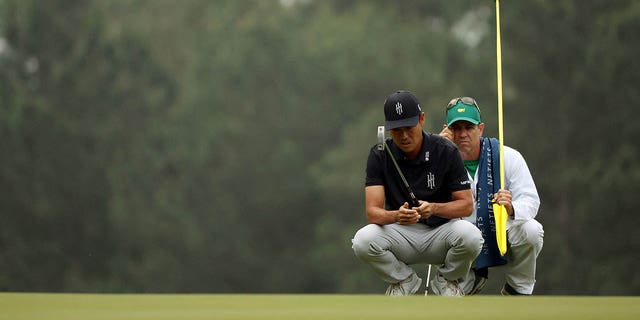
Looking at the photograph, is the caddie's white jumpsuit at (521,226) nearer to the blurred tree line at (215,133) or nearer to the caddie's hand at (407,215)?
the caddie's hand at (407,215)

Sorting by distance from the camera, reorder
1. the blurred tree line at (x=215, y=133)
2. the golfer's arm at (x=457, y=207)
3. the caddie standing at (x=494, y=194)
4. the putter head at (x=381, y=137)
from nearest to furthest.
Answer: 1. the putter head at (x=381, y=137)
2. the golfer's arm at (x=457, y=207)
3. the caddie standing at (x=494, y=194)
4. the blurred tree line at (x=215, y=133)

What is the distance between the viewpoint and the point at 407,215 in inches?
221

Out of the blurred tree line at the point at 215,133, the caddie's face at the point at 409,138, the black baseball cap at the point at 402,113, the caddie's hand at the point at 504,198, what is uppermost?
the black baseball cap at the point at 402,113

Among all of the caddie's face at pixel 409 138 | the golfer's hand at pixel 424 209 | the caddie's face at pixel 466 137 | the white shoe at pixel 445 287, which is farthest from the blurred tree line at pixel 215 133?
the golfer's hand at pixel 424 209

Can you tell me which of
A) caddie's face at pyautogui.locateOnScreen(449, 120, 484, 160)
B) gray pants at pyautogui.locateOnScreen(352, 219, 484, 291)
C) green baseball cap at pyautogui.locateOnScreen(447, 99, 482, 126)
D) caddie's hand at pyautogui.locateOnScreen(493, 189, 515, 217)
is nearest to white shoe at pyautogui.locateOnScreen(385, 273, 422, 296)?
gray pants at pyautogui.locateOnScreen(352, 219, 484, 291)

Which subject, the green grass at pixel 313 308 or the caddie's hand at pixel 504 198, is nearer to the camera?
the green grass at pixel 313 308

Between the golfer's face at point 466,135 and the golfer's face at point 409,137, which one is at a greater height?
the golfer's face at point 409,137

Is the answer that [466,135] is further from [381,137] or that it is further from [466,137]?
[381,137]

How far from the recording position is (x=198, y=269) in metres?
27.4

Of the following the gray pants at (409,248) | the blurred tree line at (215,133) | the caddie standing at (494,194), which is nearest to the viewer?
the gray pants at (409,248)

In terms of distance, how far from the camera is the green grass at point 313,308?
3791 millimetres

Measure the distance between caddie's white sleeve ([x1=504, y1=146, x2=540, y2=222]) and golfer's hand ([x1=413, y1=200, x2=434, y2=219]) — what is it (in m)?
0.56

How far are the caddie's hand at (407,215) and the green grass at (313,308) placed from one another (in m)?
0.83

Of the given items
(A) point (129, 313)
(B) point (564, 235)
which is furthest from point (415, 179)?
(B) point (564, 235)
